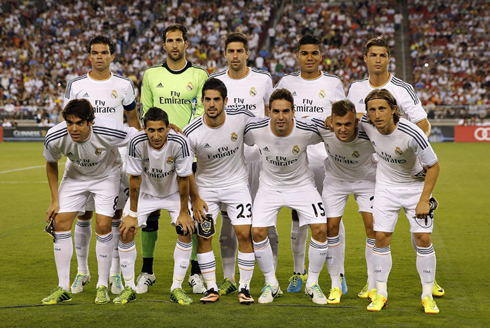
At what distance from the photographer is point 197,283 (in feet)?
21.9

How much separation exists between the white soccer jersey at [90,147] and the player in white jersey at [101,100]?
35 cm

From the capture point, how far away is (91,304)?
609cm

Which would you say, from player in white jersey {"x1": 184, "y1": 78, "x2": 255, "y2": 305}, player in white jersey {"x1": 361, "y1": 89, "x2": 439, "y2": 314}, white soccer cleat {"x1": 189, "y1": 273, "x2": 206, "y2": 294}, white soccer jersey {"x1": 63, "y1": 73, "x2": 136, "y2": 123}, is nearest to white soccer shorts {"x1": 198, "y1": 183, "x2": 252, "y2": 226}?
player in white jersey {"x1": 184, "y1": 78, "x2": 255, "y2": 305}

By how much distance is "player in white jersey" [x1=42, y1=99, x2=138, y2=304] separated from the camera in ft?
20.3

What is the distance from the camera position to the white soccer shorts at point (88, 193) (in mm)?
6391

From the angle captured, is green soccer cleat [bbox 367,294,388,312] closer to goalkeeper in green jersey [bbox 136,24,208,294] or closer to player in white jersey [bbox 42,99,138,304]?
goalkeeper in green jersey [bbox 136,24,208,294]

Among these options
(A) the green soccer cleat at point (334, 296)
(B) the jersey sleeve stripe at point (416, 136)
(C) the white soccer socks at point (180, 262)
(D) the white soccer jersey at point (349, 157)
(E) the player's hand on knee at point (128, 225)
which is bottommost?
(A) the green soccer cleat at point (334, 296)

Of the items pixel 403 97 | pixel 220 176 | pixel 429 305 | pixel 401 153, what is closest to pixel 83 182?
pixel 220 176

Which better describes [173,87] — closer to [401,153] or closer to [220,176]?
[220,176]

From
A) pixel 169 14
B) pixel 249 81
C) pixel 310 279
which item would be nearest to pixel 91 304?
pixel 310 279

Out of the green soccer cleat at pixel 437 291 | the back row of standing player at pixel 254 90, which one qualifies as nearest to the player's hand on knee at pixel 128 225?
the back row of standing player at pixel 254 90

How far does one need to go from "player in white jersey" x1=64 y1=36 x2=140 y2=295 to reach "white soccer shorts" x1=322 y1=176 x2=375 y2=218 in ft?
6.78

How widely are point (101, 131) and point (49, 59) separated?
2745 centimetres

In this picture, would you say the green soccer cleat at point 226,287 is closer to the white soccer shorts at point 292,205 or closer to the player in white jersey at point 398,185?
the white soccer shorts at point 292,205
